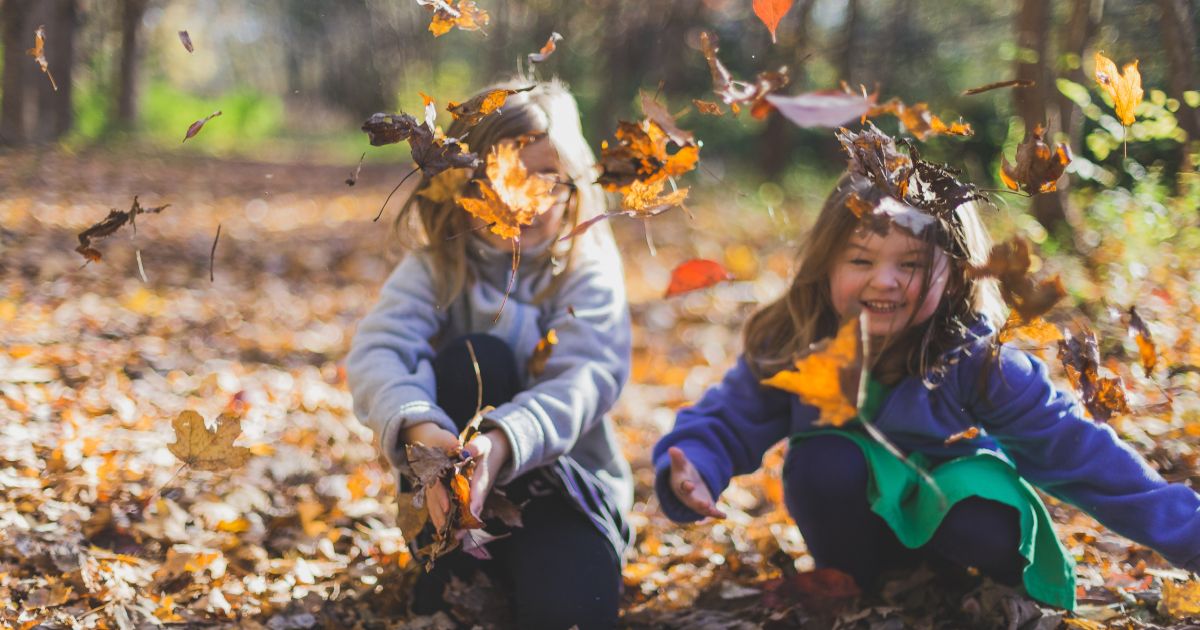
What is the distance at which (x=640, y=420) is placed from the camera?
383 centimetres

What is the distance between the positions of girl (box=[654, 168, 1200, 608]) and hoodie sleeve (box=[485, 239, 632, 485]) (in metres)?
0.19

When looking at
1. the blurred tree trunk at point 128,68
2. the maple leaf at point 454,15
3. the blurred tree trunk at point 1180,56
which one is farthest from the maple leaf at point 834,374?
the blurred tree trunk at point 128,68

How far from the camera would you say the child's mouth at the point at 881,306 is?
76.5 inches

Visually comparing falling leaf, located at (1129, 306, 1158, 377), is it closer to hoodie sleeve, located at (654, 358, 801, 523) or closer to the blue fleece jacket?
the blue fleece jacket

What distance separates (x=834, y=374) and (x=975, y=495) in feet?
1.92

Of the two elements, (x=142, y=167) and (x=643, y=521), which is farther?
(x=142, y=167)

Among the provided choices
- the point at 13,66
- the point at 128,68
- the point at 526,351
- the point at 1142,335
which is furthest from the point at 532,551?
the point at 128,68

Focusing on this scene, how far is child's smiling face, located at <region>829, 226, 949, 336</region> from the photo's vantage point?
189cm

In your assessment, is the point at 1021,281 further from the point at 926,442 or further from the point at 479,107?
the point at 479,107

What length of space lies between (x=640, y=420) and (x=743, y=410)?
1.70 metres

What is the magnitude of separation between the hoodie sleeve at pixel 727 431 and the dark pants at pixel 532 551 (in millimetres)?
196

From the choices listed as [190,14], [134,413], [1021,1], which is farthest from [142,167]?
[190,14]

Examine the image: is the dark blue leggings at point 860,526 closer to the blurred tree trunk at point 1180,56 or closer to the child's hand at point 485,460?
the child's hand at point 485,460

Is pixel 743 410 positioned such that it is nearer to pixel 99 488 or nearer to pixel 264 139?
pixel 99 488
